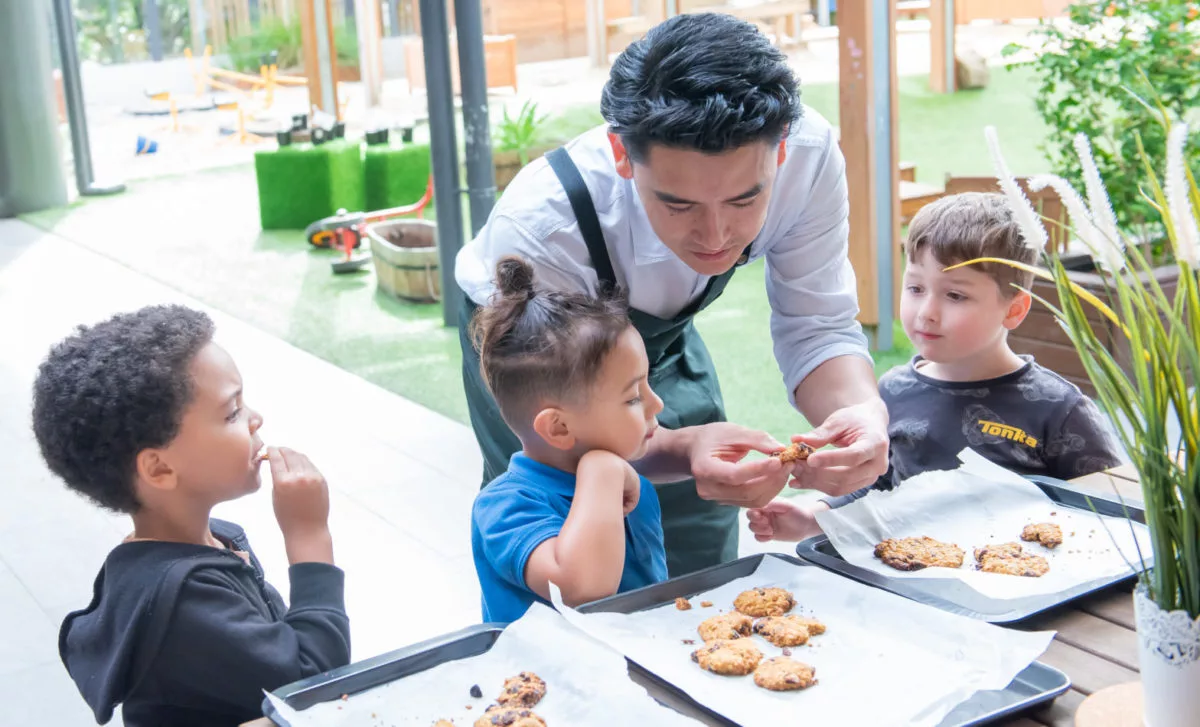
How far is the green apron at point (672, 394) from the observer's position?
5.93ft

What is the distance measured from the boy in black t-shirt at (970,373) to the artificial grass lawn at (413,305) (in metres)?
2.21

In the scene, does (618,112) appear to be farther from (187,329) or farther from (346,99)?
(346,99)

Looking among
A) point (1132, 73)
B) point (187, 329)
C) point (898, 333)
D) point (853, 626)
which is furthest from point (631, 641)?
point (898, 333)

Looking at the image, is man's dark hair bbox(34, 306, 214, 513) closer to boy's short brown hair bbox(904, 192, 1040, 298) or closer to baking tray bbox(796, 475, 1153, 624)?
baking tray bbox(796, 475, 1153, 624)

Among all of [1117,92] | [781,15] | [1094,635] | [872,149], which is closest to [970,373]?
[1094,635]

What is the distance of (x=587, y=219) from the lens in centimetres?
178

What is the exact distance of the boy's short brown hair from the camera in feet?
7.03

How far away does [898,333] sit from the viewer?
5.48 meters

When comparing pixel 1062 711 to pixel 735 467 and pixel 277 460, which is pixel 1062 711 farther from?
pixel 277 460

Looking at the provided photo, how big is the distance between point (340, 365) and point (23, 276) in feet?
10.5

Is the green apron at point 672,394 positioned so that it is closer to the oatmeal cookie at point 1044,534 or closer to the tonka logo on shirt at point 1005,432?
the tonka logo on shirt at point 1005,432

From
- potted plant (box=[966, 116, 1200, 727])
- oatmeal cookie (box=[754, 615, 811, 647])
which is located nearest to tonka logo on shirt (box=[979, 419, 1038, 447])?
oatmeal cookie (box=[754, 615, 811, 647])

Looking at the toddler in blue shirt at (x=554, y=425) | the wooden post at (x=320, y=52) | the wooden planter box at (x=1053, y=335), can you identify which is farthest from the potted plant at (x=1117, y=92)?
the wooden post at (x=320, y=52)

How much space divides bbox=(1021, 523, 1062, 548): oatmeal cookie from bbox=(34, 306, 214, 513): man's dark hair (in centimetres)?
107
